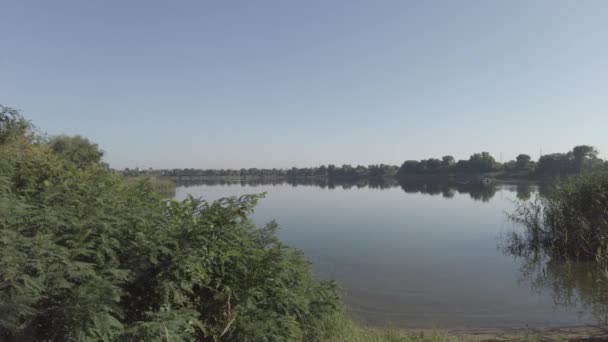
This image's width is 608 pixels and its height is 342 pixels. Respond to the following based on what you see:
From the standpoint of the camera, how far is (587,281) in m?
12.0

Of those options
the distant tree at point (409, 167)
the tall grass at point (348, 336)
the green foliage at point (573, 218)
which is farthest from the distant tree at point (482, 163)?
the tall grass at point (348, 336)

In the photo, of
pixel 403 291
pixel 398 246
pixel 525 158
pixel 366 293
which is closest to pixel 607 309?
pixel 403 291

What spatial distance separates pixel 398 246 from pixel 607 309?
394 inches

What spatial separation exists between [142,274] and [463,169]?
450 feet

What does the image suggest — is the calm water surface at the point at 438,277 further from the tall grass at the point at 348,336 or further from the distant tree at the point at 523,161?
the distant tree at the point at 523,161

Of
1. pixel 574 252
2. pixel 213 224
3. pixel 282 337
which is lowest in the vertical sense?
pixel 574 252

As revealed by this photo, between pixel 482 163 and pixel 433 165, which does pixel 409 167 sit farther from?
pixel 482 163

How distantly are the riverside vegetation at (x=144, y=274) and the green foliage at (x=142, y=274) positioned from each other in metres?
0.01

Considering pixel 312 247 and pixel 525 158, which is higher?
pixel 525 158

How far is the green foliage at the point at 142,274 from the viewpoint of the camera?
2.93m

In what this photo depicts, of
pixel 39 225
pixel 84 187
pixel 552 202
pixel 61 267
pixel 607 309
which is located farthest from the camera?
pixel 552 202

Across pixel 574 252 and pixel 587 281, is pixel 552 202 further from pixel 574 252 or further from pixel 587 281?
pixel 587 281

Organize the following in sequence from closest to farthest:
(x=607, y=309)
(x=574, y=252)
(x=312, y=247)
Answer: (x=607, y=309), (x=574, y=252), (x=312, y=247)

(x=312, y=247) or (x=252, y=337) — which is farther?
(x=312, y=247)
